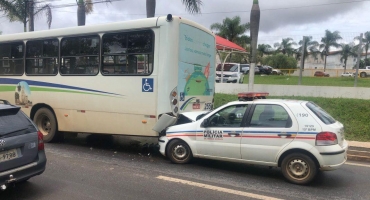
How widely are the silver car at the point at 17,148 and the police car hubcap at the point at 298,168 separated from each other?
4.01 metres

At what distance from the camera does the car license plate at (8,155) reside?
445 cm

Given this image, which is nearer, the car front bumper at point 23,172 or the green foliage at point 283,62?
the car front bumper at point 23,172

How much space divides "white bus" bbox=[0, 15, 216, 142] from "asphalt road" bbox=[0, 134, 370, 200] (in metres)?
0.95

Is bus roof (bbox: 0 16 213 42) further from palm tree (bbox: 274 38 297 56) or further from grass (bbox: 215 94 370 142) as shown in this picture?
palm tree (bbox: 274 38 297 56)

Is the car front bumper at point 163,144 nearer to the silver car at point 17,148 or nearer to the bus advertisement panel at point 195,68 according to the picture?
the bus advertisement panel at point 195,68

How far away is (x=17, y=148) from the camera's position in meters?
4.66

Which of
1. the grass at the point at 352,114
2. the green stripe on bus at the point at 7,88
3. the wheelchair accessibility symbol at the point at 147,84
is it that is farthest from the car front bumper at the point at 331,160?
the green stripe on bus at the point at 7,88

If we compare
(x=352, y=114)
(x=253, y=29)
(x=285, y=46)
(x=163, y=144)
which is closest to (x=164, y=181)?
(x=163, y=144)

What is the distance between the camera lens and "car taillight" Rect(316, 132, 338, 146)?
545 centimetres

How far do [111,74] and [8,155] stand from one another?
3.57 metres

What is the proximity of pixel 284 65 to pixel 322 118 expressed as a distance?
41.3 m

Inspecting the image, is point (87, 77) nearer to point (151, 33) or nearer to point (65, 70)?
point (65, 70)

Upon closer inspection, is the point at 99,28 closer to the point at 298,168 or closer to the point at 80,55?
the point at 80,55

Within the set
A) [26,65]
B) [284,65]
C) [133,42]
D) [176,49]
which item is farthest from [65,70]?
[284,65]
